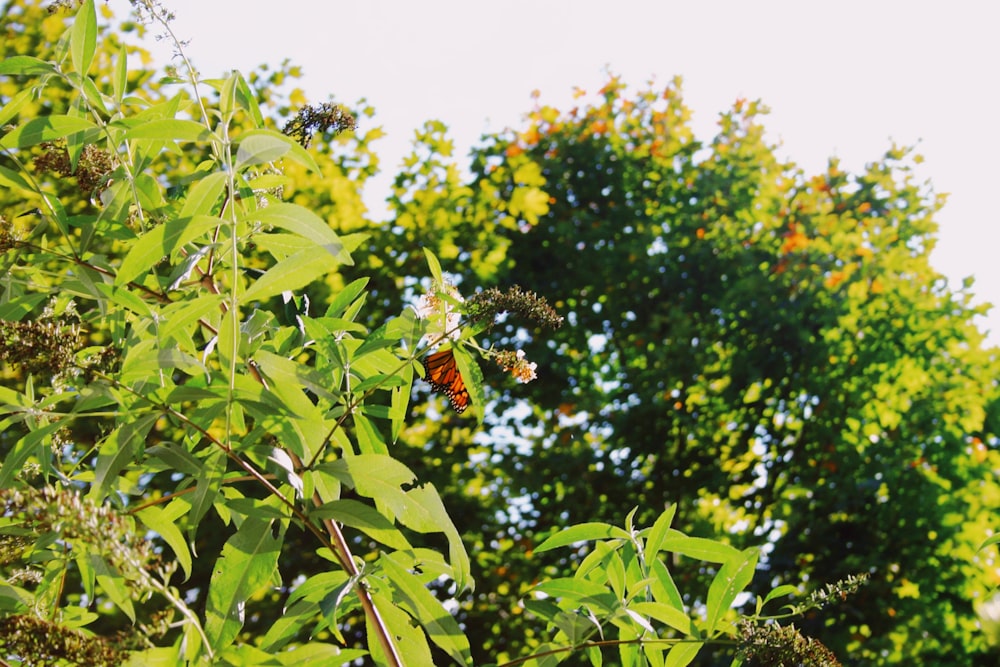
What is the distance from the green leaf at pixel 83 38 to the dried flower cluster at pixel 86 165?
0.15 meters

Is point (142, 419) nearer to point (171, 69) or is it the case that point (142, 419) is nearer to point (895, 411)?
point (171, 69)

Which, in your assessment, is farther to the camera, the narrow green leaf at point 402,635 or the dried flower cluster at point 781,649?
the narrow green leaf at point 402,635

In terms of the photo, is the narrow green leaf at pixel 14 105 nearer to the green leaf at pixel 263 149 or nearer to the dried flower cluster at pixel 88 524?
the green leaf at pixel 263 149

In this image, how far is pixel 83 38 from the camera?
134 centimetres

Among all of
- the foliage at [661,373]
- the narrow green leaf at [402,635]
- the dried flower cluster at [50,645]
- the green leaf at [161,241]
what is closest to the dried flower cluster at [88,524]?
the dried flower cluster at [50,645]

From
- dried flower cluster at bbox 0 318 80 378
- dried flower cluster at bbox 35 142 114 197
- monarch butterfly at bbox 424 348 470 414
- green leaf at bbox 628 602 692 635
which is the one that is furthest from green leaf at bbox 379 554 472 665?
dried flower cluster at bbox 35 142 114 197

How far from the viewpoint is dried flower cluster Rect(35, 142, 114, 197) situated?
142 centimetres

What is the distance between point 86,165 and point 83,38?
0.65ft

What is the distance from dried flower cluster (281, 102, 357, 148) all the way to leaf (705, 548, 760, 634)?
1.02 meters

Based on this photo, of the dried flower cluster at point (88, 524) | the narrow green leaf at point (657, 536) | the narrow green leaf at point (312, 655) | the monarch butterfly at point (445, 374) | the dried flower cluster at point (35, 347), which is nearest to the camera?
the dried flower cluster at point (88, 524)

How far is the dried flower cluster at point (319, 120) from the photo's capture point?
1640 mm

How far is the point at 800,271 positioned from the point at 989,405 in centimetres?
178

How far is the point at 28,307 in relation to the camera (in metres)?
1.30

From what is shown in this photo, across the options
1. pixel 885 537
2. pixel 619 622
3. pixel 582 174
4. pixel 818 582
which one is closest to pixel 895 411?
pixel 885 537
